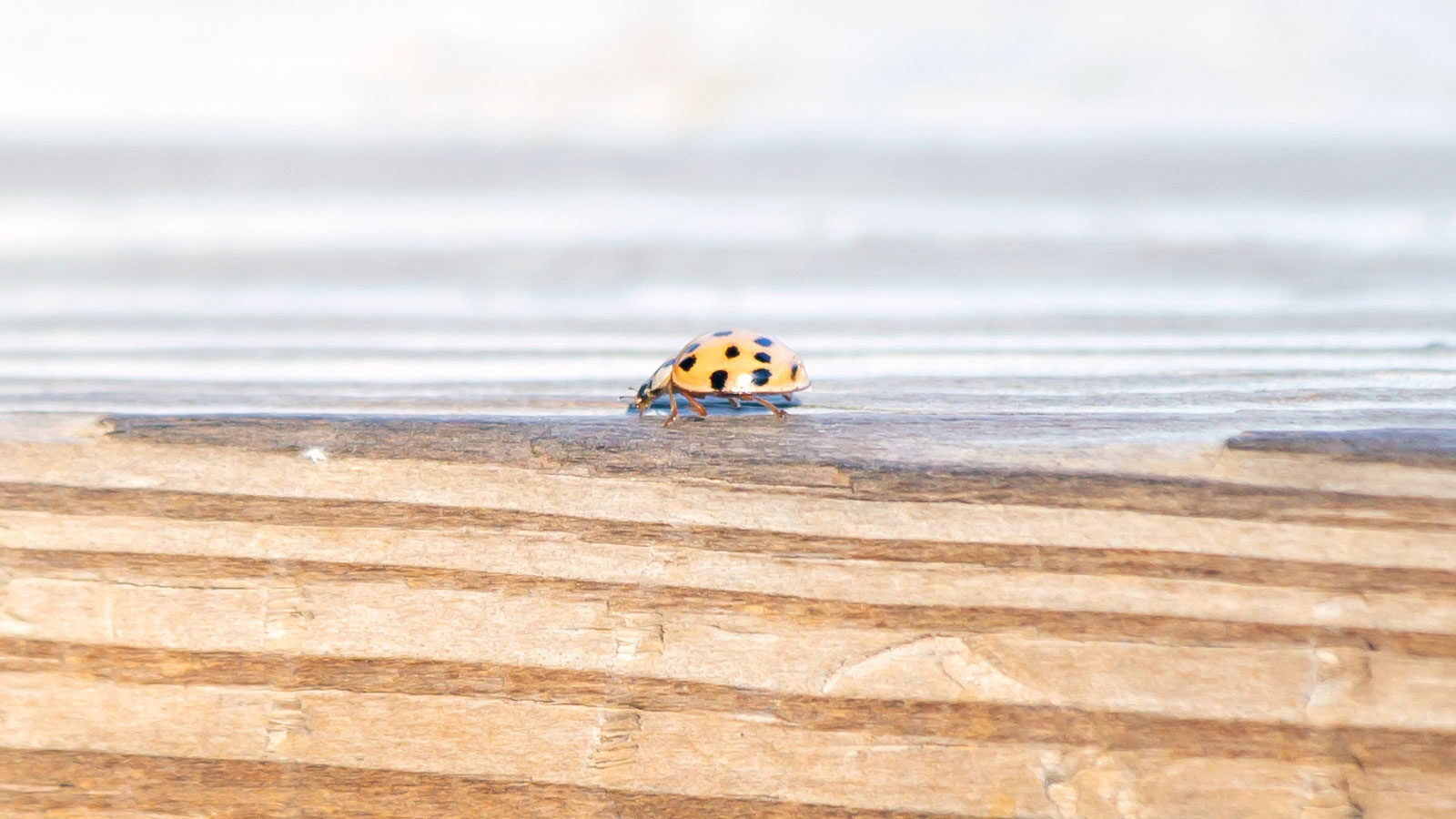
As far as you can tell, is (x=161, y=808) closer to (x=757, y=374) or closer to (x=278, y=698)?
(x=278, y=698)

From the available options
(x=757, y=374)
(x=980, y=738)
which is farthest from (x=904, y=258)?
(x=980, y=738)

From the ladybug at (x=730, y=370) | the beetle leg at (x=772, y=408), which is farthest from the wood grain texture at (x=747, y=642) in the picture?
the ladybug at (x=730, y=370)

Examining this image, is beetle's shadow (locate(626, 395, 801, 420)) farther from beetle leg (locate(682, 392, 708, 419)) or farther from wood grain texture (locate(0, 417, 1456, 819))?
wood grain texture (locate(0, 417, 1456, 819))

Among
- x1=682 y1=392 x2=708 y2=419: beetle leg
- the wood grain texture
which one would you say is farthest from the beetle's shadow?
the wood grain texture

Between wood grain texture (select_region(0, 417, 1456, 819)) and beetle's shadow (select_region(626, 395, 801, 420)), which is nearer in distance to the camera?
wood grain texture (select_region(0, 417, 1456, 819))

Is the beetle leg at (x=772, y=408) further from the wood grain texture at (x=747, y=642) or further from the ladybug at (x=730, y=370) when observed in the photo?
the wood grain texture at (x=747, y=642)

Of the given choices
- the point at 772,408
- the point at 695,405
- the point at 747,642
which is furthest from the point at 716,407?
the point at 747,642

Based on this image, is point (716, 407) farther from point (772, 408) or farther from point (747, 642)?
point (747, 642)

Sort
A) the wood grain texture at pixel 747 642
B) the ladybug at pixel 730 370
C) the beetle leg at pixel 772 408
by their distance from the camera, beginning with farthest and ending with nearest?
the ladybug at pixel 730 370 → the beetle leg at pixel 772 408 → the wood grain texture at pixel 747 642
